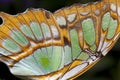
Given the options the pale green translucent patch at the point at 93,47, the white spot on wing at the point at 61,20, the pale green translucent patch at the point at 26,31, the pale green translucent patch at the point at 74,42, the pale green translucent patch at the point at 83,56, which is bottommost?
the pale green translucent patch at the point at 83,56

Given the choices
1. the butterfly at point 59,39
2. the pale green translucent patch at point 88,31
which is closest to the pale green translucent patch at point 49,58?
the butterfly at point 59,39

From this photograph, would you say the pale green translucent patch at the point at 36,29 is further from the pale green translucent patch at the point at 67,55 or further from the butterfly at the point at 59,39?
the pale green translucent patch at the point at 67,55

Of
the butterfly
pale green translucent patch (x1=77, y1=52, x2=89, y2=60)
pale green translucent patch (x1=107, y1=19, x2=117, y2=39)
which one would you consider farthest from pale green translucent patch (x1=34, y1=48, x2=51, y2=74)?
pale green translucent patch (x1=107, y1=19, x2=117, y2=39)

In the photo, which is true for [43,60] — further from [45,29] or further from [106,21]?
[106,21]

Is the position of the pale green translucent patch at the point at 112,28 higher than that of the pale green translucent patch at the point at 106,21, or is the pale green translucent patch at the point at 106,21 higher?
the pale green translucent patch at the point at 106,21

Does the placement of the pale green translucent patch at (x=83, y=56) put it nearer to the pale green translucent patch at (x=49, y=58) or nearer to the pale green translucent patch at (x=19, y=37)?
the pale green translucent patch at (x=49, y=58)

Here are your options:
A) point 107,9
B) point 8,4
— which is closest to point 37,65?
point 107,9

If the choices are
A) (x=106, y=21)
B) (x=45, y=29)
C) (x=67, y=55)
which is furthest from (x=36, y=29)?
(x=106, y=21)

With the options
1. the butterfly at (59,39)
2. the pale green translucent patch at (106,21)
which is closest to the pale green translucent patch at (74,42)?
the butterfly at (59,39)
